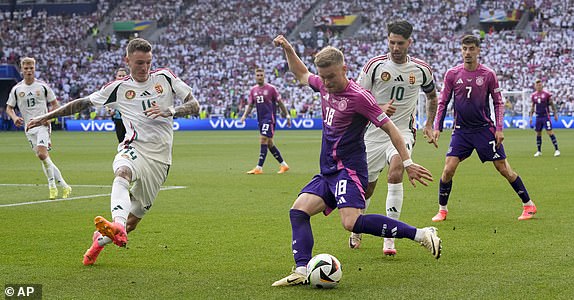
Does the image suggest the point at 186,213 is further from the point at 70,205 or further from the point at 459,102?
the point at 459,102

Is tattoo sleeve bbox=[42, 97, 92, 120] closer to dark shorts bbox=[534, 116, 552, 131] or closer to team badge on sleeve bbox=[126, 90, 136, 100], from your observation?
team badge on sleeve bbox=[126, 90, 136, 100]

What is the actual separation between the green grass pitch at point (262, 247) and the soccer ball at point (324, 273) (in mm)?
79

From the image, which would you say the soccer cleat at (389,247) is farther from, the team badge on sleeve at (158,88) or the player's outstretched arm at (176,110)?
the team badge on sleeve at (158,88)

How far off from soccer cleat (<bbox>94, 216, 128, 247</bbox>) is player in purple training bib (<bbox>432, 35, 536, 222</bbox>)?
18.4 ft

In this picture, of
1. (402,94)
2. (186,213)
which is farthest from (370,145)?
(186,213)

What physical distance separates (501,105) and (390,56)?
292 centimetres

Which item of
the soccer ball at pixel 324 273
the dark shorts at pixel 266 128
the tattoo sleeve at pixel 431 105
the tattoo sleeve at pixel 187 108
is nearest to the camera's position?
the soccer ball at pixel 324 273

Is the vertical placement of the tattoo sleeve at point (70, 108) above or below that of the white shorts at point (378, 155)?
above

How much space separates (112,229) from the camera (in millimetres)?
7266

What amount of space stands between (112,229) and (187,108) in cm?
179

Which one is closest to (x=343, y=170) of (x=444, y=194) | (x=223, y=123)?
(x=444, y=194)

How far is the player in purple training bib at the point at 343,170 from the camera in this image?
7.10m

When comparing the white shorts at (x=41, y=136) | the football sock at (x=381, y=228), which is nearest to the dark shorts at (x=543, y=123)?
the white shorts at (x=41, y=136)

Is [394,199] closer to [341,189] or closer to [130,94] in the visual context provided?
[341,189]
